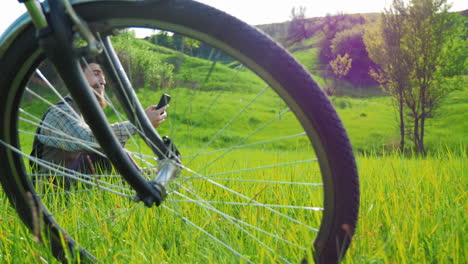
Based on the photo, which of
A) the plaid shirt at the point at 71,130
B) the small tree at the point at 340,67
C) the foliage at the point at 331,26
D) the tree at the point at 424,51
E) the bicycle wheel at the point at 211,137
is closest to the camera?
the bicycle wheel at the point at 211,137

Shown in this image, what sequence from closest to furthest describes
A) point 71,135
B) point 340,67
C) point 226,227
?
1. point 226,227
2. point 71,135
3. point 340,67

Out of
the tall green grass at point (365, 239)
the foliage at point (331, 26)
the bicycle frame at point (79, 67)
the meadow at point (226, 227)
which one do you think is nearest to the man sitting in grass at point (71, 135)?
the meadow at point (226, 227)

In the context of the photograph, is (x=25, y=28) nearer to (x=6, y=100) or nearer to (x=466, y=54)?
(x=6, y=100)

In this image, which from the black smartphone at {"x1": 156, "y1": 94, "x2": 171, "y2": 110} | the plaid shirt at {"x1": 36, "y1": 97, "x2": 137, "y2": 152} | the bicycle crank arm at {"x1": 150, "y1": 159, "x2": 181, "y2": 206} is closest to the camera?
the bicycle crank arm at {"x1": 150, "y1": 159, "x2": 181, "y2": 206}

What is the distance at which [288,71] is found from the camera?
1078 millimetres

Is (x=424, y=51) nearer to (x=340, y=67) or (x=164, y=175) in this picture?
(x=340, y=67)

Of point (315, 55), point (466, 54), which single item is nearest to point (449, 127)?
point (466, 54)

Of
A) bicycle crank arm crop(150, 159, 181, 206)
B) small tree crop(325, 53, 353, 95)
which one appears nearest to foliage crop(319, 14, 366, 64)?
small tree crop(325, 53, 353, 95)

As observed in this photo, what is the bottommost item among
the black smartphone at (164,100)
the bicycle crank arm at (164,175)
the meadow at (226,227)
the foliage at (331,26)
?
the meadow at (226,227)

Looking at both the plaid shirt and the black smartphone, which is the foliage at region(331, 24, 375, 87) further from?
the black smartphone

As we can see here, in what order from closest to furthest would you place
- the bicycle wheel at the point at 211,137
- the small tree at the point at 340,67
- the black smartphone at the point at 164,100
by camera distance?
the bicycle wheel at the point at 211,137, the black smartphone at the point at 164,100, the small tree at the point at 340,67

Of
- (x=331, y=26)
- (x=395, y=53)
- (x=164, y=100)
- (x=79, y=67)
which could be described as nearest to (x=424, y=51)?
(x=395, y=53)

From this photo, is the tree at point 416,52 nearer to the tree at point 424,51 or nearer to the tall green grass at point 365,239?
the tree at point 424,51

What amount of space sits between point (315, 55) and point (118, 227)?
39.4 m
